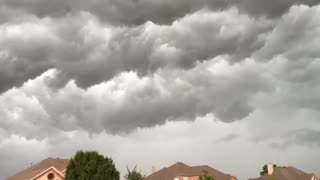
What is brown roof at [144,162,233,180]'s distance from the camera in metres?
105

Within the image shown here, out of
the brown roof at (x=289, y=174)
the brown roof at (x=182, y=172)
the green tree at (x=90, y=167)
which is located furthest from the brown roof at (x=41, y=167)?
the brown roof at (x=289, y=174)

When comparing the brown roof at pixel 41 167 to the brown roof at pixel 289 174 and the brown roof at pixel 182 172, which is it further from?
the brown roof at pixel 289 174

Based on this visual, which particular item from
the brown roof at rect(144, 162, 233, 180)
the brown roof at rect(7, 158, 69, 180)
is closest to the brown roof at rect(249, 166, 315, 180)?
the brown roof at rect(144, 162, 233, 180)

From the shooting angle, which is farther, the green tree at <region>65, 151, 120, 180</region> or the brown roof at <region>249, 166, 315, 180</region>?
the brown roof at <region>249, 166, 315, 180</region>

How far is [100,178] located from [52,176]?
44.8 feet

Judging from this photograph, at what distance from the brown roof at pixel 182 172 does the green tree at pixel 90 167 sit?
3314cm

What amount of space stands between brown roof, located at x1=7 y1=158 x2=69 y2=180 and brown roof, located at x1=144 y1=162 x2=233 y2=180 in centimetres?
2096

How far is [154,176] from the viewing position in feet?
355

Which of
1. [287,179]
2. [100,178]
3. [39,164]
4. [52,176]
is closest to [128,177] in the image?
[100,178]

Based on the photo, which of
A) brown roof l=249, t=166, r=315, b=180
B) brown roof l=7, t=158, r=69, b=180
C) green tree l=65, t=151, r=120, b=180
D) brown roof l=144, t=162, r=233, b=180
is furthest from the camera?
brown roof l=249, t=166, r=315, b=180

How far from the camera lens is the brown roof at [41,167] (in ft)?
279

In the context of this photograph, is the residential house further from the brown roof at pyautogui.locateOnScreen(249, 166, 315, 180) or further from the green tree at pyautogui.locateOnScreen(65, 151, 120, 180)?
the green tree at pyautogui.locateOnScreen(65, 151, 120, 180)

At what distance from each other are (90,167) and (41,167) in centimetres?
2101

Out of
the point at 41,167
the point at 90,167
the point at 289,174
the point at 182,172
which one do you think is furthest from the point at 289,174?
the point at 90,167
